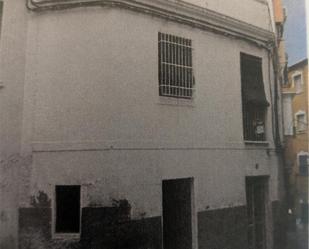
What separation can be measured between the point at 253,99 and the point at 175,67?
568mm

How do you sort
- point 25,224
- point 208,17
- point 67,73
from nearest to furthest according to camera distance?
point 25,224 < point 67,73 < point 208,17

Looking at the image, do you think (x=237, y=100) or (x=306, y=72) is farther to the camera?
(x=237, y=100)

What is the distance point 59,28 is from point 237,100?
47.7 inches

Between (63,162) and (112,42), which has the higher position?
(112,42)

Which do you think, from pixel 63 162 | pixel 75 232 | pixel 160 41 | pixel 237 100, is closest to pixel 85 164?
pixel 63 162

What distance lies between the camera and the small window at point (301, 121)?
6.86ft

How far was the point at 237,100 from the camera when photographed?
2396 millimetres

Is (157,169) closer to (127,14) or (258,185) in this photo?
(258,185)

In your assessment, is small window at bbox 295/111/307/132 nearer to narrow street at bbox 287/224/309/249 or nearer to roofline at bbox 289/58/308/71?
roofline at bbox 289/58/308/71

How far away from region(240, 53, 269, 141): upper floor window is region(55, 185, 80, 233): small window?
1.15 m

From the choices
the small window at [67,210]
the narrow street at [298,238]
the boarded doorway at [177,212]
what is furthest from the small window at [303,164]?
the small window at [67,210]

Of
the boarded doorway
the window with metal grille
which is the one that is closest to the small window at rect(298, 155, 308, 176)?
the boarded doorway

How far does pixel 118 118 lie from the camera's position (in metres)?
2.07

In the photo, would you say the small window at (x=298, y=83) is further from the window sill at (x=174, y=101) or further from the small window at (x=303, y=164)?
the window sill at (x=174, y=101)
